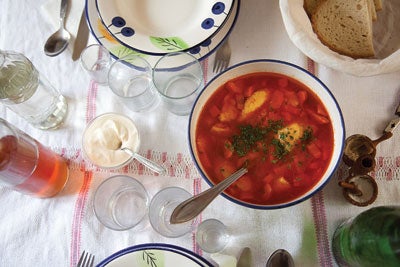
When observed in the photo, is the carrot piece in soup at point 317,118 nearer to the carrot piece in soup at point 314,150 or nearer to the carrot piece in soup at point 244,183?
the carrot piece in soup at point 314,150

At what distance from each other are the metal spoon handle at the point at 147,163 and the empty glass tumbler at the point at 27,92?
0.91ft

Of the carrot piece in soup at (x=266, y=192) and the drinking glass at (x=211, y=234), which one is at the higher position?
the carrot piece in soup at (x=266, y=192)

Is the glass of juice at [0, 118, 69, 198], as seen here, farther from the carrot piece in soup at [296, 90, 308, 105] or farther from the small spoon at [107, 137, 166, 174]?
the carrot piece in soup at [296, 90, 308, 105]

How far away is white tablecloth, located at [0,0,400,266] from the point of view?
1231 mm

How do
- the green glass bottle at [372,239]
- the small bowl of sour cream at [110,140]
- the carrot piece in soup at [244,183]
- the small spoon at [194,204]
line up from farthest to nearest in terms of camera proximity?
the small bowl of sour cream at [110,140]
the carrot piece in soup at [244,183]
the small spoon at [194,204]
the green glass bottle at [372,239]

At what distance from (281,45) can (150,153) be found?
548mm

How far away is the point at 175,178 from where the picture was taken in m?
1.30

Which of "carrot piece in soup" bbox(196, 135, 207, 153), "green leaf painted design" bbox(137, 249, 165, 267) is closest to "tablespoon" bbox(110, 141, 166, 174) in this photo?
"carrot piece in soup" bbox(196, 135, 207, 153)

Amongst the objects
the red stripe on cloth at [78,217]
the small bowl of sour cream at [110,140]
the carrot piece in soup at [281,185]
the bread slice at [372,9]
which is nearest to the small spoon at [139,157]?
the small bowl of sour cream at [110,140]

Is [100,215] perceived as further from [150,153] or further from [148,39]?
[148,39]

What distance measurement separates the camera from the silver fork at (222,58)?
1.39 metres

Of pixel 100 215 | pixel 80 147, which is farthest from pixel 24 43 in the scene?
pixel 100 215

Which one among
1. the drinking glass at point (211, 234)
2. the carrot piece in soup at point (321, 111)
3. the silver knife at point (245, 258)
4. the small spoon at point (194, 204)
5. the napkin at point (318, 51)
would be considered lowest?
the silver knife at point (245, 258)

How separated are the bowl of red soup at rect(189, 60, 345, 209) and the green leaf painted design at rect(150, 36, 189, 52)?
18 cm
